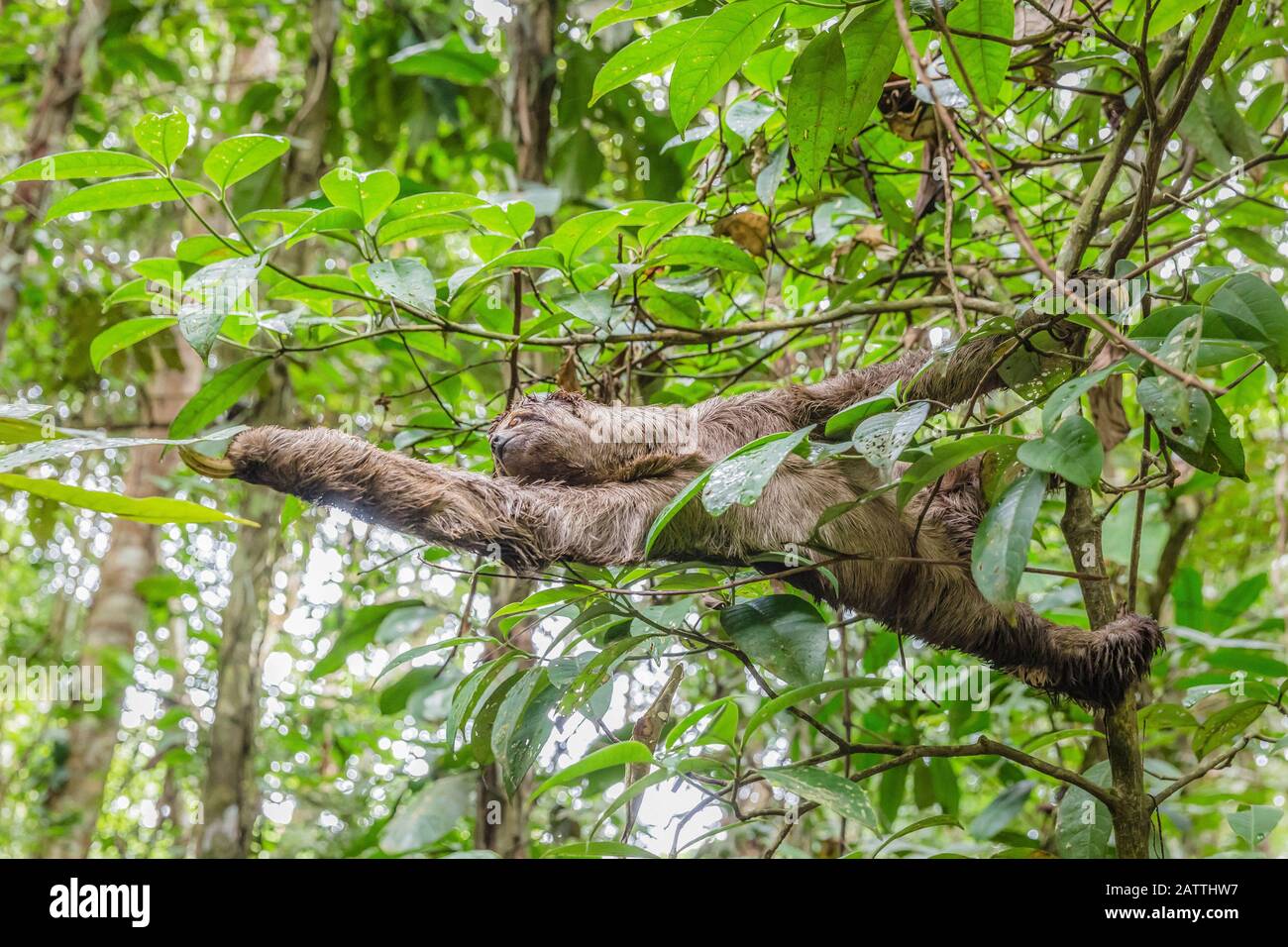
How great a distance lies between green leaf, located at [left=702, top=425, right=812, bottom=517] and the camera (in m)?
1.42

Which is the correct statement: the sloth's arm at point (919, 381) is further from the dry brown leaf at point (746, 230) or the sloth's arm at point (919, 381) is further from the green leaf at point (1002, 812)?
the green leaf at point (1002, 812)

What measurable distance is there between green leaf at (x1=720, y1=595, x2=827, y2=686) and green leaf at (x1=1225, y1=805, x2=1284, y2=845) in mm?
1082

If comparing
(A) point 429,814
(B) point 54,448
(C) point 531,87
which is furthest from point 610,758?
(C) point 531,87

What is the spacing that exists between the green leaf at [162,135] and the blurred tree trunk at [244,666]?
186 cm

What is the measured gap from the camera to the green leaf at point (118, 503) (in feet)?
4.08

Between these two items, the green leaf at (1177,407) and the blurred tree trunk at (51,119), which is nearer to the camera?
the green leaf at (1177,407)

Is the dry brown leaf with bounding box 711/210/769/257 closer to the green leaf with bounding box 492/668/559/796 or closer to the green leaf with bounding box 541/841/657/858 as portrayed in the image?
the green leaf with bounding box 492/668/559/796

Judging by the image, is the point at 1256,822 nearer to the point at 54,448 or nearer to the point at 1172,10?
the point at 1172,10

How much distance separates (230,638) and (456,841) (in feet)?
4.19

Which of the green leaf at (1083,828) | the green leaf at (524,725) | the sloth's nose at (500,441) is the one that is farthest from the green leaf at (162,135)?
the green leaf at (1083,828)

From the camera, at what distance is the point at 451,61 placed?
4215 mm

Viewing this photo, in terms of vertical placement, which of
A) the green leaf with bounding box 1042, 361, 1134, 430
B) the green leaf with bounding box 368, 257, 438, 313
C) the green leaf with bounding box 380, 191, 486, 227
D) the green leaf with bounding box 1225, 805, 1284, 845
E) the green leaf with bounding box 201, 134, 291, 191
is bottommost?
the green leaf with bounding box 1225, 805, 1284, 845

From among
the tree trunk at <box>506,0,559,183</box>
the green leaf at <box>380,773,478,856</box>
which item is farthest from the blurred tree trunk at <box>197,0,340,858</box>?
the tree trunk at <box>506,0,559,183</box>

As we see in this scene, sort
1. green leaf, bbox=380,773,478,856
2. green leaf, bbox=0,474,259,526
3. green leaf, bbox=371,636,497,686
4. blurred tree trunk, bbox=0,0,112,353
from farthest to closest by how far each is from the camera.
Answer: blurred tree trunk, bbox=0,0,112,353 → green leaf, bbox=380,773,478,856 → green leaf, bbox=371,636,497,686 → green leaf, bbox=0,474,259,526
